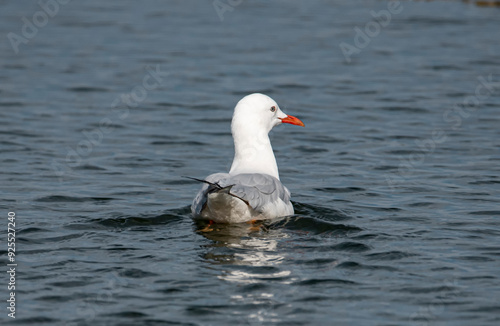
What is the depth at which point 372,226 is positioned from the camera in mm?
9320

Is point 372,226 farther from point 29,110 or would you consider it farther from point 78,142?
point 29,110

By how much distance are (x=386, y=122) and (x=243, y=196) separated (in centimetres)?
737

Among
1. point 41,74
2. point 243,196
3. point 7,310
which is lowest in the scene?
point 7,310

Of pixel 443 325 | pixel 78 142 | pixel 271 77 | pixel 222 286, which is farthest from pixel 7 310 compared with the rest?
pixel 271 77
